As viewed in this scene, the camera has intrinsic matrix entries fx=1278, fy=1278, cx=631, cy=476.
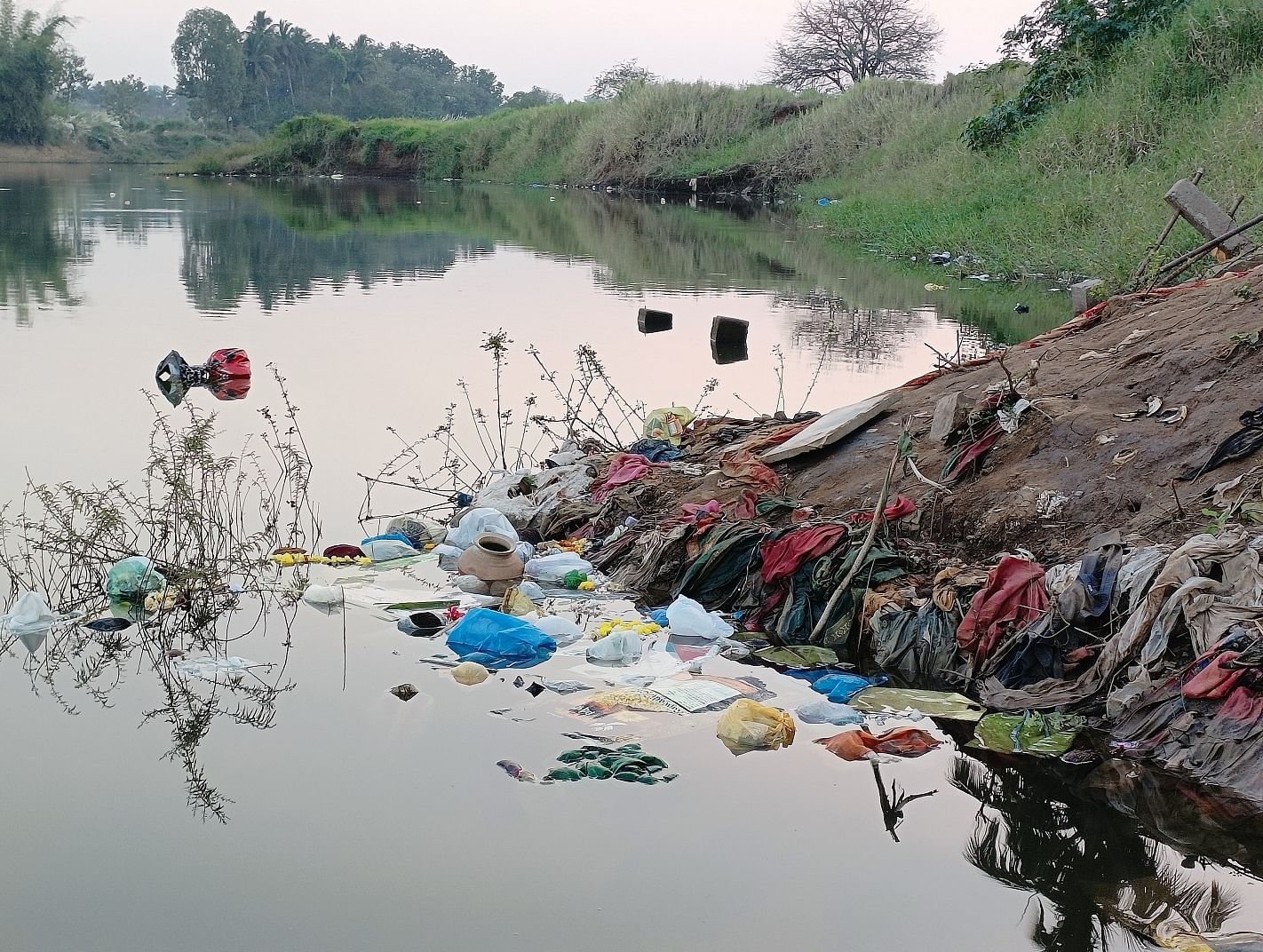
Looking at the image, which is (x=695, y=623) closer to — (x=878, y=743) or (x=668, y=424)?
(x=878, y=743)

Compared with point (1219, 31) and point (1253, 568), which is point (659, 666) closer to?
point (1253, 568)

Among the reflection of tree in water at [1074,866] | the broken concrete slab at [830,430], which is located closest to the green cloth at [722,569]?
the broken concrete slab at [830,430]

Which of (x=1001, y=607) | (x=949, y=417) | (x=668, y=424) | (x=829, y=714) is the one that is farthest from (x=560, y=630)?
(x=668, y=424)

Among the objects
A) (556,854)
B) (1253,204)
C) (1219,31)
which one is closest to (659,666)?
(556,854)

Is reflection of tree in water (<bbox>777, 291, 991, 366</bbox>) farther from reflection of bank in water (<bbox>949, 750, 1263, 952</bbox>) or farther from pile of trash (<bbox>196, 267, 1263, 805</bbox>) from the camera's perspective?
reflection of bank in water (<bbox>949, 750, 1263, 952</bbox>)

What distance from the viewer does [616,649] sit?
4.35 meters

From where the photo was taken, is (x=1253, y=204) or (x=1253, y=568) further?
(x=1253, y=204)

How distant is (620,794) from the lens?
3.43 m

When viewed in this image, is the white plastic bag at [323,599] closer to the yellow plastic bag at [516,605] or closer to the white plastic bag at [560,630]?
the yellow plastic bag at [516,605]

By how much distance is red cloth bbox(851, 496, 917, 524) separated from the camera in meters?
4.96

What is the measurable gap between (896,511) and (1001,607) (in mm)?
826

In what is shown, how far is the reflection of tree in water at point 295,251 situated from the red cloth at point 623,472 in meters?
7.21

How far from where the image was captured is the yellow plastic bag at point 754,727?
3.74 m

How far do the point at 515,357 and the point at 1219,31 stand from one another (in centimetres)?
1070
